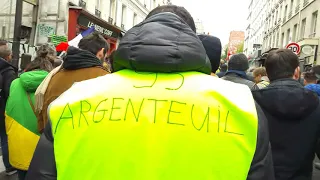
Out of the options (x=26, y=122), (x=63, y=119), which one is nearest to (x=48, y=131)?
(x=63, y=119)

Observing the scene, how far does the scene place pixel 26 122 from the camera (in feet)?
11.1

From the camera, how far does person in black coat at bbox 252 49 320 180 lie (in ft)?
7.89

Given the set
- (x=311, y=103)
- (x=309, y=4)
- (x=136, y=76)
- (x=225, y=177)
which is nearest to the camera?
(x=225, y=177)

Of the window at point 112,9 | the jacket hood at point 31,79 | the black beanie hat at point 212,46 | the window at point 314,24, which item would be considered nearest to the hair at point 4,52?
the jacket hood at point 31,79

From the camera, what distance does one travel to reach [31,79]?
335 centimetres

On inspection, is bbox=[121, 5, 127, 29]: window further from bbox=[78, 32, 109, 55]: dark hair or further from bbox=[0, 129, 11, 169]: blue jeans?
bbox=[78, 32, 109, 55]: dark hair

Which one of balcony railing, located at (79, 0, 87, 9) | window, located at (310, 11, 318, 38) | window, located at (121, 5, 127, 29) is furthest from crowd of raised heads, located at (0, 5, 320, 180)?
window, located at (121, 5, 127, 29)

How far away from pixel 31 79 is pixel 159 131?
2.58m

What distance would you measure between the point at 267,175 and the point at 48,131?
29.5 inches

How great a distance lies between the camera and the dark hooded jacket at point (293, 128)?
2.40 m

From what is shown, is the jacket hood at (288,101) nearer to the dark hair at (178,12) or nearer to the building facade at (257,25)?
the dark hair at (178,12)

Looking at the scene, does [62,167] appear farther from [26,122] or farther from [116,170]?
[26,122]

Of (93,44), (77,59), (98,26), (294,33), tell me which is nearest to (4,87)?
(93,44)

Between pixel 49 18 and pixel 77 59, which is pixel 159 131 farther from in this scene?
pixel 49 18
